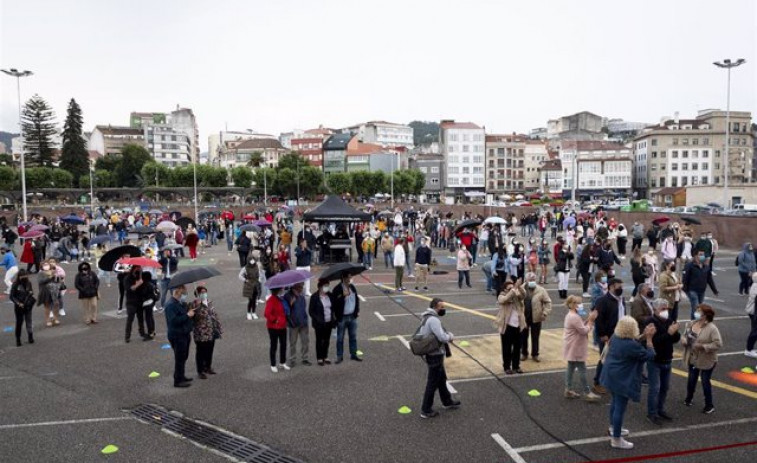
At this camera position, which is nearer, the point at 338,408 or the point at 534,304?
the point at 338,408

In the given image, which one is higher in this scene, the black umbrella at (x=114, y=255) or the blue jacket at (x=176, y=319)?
the black umbrella at (x=114, y=255)

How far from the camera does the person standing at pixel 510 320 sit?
885cm

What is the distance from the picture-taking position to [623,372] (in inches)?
257

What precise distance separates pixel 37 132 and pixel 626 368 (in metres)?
105

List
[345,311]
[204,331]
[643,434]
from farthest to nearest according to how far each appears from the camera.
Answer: [345,311]
[204,331]
[643,434]

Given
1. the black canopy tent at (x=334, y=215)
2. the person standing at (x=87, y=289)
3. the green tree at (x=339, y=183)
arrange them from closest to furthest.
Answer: the person standing at (x=87, y=289) → the black canopy tent at (x=334, y=215) → the green tree at (x=339, y=183)

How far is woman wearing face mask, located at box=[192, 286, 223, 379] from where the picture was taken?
29.2 feet

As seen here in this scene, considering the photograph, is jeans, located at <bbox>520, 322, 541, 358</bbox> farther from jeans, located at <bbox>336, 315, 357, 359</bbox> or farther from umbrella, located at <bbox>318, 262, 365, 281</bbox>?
umbrella, located at <bbox>318, 262, 365, 281</bbox>

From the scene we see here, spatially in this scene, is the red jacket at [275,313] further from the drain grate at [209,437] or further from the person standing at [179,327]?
the drain grate at [209,437]

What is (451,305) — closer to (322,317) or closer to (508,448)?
(322,317)

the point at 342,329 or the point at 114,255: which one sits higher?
the point at 114,255

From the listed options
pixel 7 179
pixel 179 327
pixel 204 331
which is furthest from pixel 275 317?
pixel 7 179

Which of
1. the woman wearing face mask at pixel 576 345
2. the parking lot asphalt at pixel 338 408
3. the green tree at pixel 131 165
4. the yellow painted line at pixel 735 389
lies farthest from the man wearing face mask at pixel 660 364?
the green tree at pixel 131 165

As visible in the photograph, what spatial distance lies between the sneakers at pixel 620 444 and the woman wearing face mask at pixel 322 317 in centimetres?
497
